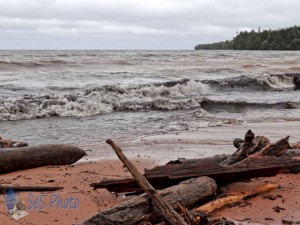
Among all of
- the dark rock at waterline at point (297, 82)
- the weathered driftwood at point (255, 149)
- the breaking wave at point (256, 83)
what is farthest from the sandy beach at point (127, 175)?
the dark rock at waterline at point (297, 82)

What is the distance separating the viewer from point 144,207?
10.9 ft

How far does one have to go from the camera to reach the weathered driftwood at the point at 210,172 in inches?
169

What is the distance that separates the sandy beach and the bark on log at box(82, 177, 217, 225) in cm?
31

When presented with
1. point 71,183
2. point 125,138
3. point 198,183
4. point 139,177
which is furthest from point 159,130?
point 139,177

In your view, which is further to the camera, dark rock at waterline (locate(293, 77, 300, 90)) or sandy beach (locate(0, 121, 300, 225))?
dark rock at waterline (locate(293, 77, 300, 90))

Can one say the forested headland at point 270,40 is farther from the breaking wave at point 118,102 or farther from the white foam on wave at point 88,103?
the white foam on wave at point 88,103

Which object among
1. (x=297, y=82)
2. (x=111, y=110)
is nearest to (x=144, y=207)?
(x=111, y=110)

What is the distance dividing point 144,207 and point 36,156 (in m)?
3.27

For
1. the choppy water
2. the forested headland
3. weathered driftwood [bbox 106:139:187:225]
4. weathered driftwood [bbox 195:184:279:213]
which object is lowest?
the choppy water

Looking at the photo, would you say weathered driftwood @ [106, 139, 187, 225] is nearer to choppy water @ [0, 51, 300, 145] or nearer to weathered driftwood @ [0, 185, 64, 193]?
weathered driftwood @ [0, 185, 64, 193]

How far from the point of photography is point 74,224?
3719 millimetres

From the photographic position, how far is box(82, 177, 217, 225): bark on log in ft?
10.3

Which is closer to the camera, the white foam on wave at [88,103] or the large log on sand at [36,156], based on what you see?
the large log on sand at [36,156]

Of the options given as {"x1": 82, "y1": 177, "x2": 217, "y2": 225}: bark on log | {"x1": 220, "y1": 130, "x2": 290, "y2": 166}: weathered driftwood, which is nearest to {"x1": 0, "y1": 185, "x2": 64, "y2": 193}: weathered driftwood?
{"x1": 82, "y1": 177, "x2": 217, "y2": 225}: bark on log
